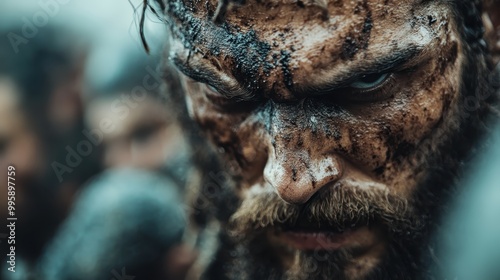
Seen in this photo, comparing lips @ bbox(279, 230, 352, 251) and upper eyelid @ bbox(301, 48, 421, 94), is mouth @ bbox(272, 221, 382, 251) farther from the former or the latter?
upper eyelid @ bbox(301, 48, 421, 94)

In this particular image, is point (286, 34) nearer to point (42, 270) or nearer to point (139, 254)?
point (139, 254)

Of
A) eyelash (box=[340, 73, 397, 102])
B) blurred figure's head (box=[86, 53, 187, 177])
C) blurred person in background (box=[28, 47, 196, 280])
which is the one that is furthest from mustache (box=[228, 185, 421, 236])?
blurred figure's head (box=[86, 53, 187, 177])

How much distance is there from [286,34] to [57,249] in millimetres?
1035

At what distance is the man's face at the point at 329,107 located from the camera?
34.7 inches

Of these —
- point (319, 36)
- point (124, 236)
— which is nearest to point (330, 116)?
point (319, 36)

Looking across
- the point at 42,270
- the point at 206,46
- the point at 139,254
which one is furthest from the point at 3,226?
the point at 206,46

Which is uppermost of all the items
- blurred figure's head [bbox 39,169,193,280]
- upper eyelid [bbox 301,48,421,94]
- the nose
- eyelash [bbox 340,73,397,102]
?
upper eyelid [bbox 301,48,421,94]

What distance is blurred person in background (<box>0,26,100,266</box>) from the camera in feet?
6.00

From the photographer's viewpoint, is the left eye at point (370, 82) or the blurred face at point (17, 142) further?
the blurred face at point (17, 142)

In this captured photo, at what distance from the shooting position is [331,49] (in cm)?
88

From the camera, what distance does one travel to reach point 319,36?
0.87 m

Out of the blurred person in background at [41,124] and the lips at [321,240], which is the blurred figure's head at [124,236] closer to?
the blurred person in background at [41,124]

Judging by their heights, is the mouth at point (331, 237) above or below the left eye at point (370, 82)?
below

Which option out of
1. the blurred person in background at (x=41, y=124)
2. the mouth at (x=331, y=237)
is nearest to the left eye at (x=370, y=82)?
the mouth at (x=331, y=237)
